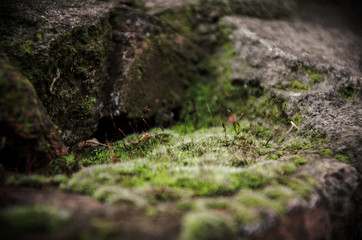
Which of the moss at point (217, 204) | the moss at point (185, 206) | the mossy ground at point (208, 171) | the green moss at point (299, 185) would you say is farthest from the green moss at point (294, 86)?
the moss at point (185, 206)

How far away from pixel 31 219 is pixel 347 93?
5.62 meters

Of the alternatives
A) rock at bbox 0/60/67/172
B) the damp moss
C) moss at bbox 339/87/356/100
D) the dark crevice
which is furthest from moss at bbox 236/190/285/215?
the damp moss

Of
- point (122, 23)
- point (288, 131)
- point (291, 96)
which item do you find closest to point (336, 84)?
point (291, 96)

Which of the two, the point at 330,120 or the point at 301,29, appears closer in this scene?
the point at 330,120

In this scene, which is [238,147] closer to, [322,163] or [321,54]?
[322,163]

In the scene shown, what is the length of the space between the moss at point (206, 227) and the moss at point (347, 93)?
401 centimetres

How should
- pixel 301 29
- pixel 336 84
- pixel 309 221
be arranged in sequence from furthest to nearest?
1. pixel 301 29
2. pixel 336 84
3. pixel 309 221

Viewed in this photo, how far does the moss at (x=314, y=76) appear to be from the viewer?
482 centimetres

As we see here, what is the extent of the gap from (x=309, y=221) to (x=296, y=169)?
863mm

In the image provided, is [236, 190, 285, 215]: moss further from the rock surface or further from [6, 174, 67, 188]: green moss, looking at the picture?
[6, 174, 67, 188]: green moss

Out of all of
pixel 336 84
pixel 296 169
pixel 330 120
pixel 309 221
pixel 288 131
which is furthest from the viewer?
pixel 336 84

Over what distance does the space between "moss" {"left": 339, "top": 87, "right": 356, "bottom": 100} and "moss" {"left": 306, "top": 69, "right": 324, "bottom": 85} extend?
47cm

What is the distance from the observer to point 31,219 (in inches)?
76.9

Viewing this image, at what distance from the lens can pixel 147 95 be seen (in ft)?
17.4
